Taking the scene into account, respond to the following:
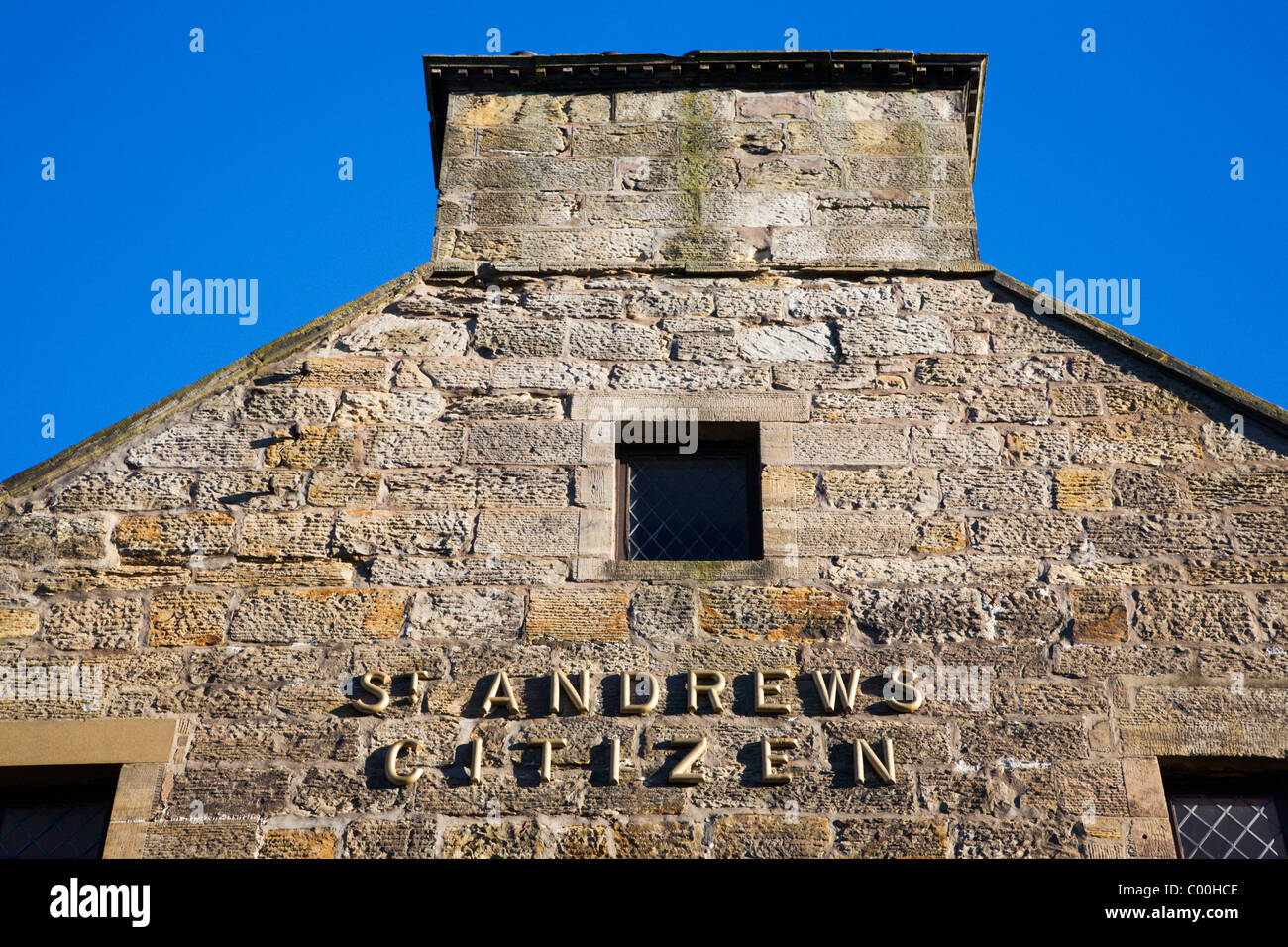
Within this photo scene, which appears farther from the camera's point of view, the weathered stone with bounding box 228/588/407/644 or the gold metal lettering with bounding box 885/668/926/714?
the weathered stone with bounding box 228/588/407/644

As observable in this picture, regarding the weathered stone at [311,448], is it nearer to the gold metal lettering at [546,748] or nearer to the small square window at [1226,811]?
the gold metal lettering at [546,748]

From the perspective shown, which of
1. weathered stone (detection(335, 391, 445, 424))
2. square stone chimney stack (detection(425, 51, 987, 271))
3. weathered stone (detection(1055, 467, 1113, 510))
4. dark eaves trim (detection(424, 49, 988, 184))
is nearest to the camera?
weathered stone (detection(1055, 467, 1113, 510))

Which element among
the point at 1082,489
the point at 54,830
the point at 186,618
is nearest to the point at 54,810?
the point at 54,830

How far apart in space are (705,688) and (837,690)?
0.46m

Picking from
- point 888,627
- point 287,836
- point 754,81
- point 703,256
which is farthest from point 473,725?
point 754,81

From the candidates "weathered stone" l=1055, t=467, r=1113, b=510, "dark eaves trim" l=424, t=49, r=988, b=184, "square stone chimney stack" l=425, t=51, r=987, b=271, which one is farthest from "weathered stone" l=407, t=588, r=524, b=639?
"dark eaves trim" l=424, t=49, r=988, b=184

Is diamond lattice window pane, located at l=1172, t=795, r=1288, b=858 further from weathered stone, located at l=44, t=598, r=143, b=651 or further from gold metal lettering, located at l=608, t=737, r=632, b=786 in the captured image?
weathered stone, located at l=44, t=598, r=143, b=651

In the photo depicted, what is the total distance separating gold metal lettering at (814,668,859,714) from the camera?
5.10m

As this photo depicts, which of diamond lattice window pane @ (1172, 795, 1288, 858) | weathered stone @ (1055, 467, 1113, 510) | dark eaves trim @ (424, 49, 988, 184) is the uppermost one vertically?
dark eaves trim @ (424, 49, 988, 184)

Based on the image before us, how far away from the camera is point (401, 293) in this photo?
6488mm

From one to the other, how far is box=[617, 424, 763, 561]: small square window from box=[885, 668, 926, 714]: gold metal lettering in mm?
745

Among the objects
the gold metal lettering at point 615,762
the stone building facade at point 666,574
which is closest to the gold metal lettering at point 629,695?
the stone building facade at point 666,574

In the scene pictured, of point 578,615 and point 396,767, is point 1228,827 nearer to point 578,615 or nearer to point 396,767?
point 578,615
